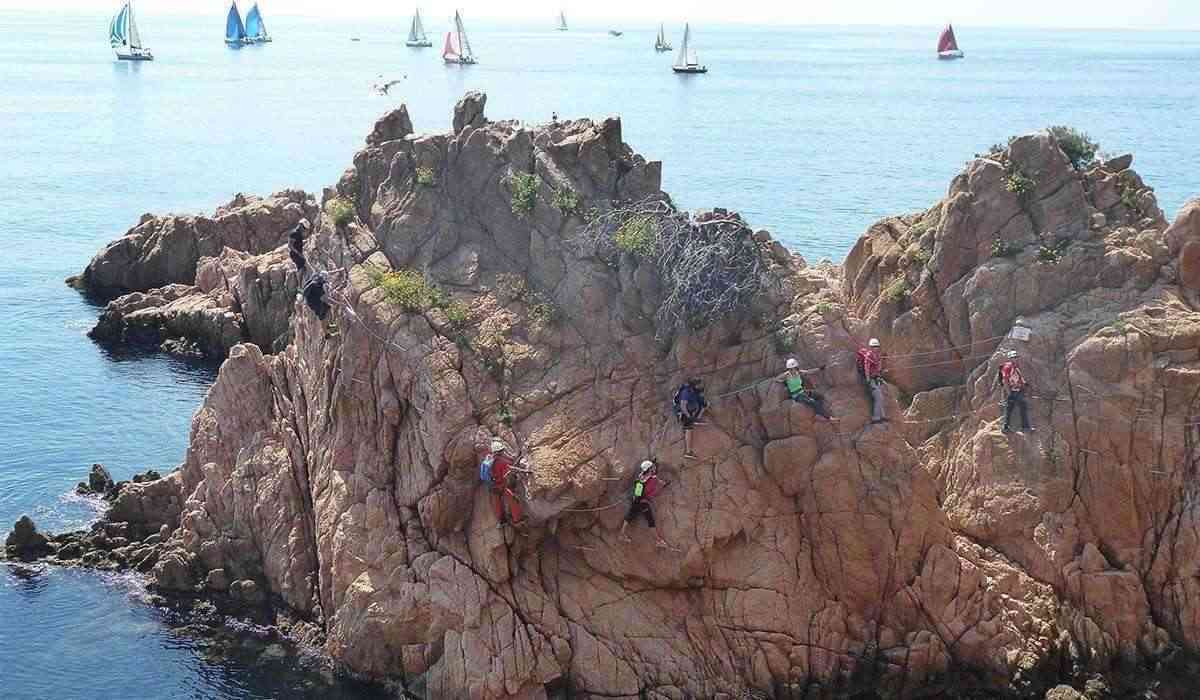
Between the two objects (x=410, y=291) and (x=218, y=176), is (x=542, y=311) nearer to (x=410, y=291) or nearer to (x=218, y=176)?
(x=410, y=291)

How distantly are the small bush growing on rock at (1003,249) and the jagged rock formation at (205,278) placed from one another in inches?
1178

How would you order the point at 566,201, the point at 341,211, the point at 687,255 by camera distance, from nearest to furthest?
1. the point at 687,255
2. the point at 566,201
3. the point at 341,211

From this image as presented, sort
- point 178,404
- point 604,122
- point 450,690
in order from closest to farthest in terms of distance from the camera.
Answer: point 450,690
point 604,122
point 178,404

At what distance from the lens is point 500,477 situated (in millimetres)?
32656

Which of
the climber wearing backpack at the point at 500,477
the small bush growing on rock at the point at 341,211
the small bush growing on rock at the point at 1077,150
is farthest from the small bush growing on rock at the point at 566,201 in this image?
the small bush growing on rock at the point at 1077,150

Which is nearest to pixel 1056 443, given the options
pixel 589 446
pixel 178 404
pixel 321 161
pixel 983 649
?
pixel 983 649

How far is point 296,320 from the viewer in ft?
132

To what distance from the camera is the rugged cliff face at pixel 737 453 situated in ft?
107

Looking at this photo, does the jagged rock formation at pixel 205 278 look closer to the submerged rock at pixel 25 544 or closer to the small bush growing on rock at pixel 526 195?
the submerged rock at pixel 25 544

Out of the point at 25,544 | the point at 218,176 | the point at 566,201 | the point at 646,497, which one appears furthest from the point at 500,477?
the point at 218,176

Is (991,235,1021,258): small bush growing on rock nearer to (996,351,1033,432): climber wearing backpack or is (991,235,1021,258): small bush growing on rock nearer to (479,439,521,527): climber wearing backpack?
(996,351,1033,432): climber wearing backpack

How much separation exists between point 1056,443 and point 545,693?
13698mm

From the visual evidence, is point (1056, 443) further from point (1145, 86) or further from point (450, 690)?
point (1145, 86)

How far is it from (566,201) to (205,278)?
127 ft
